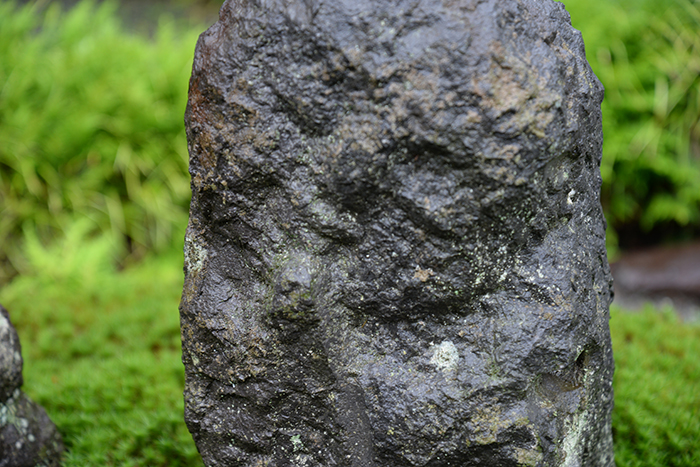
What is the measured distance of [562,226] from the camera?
1.63 metres

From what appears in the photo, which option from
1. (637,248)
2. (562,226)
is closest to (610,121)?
(637,248)

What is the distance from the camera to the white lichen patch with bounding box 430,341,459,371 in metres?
1.60

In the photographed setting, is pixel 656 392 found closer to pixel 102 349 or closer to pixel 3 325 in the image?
pixel 3 325

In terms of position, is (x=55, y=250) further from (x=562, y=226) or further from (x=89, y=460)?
(x=562, y=226)

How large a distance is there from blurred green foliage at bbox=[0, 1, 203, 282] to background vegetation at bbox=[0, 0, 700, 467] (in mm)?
12

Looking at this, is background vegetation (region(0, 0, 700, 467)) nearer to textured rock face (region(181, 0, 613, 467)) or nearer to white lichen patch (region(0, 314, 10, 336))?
white lichen patch (region(0, 314, 10, 336))

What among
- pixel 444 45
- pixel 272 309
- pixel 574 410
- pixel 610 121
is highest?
pixel 610 121

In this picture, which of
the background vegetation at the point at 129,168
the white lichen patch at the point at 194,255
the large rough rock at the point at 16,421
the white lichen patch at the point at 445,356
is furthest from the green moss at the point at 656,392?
the large rough rock at the point at 16,421

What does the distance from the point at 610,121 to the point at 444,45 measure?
4.56m

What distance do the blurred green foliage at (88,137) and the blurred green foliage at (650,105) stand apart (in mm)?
4038

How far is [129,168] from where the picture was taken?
5.19 meters

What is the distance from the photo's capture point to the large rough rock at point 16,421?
7.02 feet

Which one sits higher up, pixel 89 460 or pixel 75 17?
pixel 75 17

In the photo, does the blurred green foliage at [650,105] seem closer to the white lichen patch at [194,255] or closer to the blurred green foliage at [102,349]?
the blurred green foliage at [102,349]
